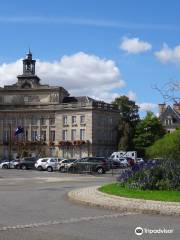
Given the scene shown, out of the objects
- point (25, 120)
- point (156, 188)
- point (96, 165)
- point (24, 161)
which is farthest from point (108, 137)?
point (156, 188)

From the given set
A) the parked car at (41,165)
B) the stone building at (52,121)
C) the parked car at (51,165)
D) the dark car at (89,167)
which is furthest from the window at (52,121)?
the dark car at (89,167)

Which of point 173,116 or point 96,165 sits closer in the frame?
point 96,165

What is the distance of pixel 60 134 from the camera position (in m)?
129

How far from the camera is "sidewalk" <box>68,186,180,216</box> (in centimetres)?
1827

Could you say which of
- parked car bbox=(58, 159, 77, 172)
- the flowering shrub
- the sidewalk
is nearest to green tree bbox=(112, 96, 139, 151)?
parked car bbox=(58, 159, 77, 172)

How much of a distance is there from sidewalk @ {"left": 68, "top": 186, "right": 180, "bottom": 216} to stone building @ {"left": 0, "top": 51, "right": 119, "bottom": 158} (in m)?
100

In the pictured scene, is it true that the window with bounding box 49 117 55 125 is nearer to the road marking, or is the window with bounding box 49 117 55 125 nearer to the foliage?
the foliage

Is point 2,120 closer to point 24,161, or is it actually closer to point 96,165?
point 24,161

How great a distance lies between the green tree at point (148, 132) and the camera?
4412 inches

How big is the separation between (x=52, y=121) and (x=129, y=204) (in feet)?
367

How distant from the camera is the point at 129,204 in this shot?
65.2 feet

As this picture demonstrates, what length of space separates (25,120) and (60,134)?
9.87 meters

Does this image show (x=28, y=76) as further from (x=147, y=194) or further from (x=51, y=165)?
(x=147, y=194)

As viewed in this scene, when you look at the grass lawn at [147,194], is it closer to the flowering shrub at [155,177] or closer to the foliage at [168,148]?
the flowering shrub at [155,177]
